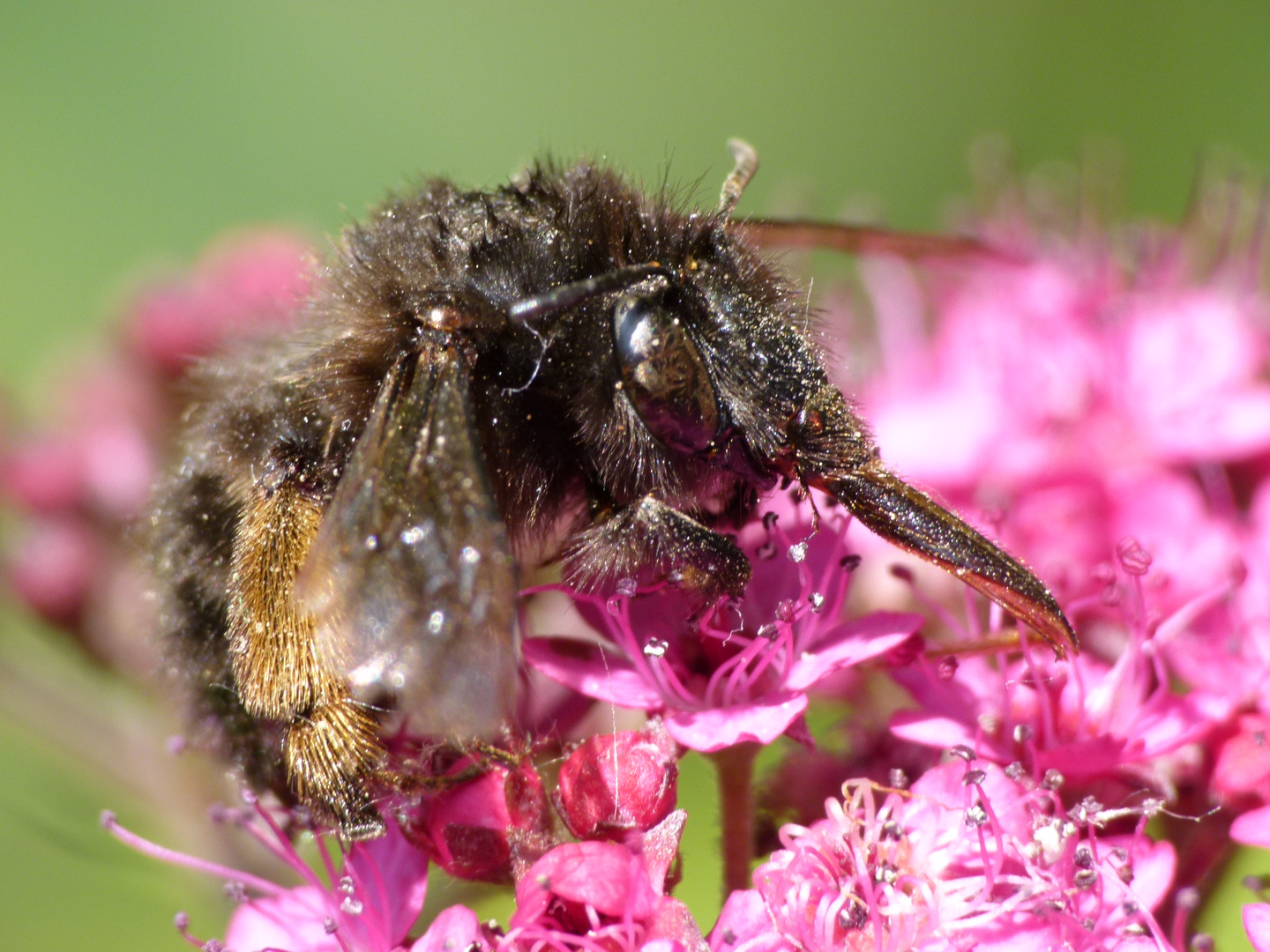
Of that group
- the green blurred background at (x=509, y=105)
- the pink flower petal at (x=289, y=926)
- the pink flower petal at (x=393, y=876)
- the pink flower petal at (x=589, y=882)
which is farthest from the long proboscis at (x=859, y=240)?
the green blurred background at (x=509, y=105)

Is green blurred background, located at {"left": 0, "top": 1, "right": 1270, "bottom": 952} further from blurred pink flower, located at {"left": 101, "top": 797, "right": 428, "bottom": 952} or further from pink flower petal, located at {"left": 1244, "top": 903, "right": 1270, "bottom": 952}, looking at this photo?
pink flower petal, located at {"left": 1244, "top": 903, "right": 1270, "bottom": 952}

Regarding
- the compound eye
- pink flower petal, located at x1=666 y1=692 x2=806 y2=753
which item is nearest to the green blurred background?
pink flower petal, located at x1=666 y1=692 x2=806 y2=753

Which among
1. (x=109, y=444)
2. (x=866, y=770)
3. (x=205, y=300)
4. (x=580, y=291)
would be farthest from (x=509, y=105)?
(x=580, y=291)

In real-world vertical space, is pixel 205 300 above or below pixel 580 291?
above

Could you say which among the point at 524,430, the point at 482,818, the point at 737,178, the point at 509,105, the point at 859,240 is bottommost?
the point at 482,818

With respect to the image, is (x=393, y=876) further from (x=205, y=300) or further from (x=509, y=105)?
(x=509, y=105)

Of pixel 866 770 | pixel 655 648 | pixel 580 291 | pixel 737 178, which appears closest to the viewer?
pixel 580 291

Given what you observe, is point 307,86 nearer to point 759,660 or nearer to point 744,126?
point 744,126

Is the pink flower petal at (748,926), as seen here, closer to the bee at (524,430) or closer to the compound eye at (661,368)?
the bee at (524,430)
